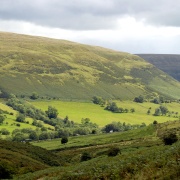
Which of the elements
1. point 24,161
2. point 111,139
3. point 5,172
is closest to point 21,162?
point 24,161

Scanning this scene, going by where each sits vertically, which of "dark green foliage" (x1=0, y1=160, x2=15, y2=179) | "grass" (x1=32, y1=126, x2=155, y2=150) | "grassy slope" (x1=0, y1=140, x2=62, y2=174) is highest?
"dark green foliage" (x1=0, y1=160, x2=15, y2=179)

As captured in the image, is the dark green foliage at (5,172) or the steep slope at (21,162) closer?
the dark green foliage at (5,172)

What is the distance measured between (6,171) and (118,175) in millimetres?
32631

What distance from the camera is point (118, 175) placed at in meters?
27.4

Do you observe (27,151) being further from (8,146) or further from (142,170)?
(142,170)

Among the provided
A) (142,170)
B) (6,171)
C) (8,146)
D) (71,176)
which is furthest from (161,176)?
(8,146)

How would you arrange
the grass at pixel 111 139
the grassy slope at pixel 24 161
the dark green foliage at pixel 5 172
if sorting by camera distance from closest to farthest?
the dark green foliage at pixel 5 172, the grassy slope at pixel 24 161, the grass at pixel 111 139

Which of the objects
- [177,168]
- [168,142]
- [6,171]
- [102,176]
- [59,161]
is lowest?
[59,161]

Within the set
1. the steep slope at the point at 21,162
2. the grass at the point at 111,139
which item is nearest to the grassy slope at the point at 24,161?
the steep slope at the point at 21,162

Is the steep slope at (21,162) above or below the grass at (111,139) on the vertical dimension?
above

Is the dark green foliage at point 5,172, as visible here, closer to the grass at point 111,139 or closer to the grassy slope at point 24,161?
the grassy slope at point 24,161

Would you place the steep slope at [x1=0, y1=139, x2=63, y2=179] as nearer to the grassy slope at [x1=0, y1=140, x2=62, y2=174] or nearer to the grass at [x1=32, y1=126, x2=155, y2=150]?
the grassy slope at [x1=0, y1=140, x2=62, y2=174]

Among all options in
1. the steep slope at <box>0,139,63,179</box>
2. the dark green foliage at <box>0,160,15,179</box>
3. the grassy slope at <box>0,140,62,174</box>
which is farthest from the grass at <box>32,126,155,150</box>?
the dark green foliage at <box>0,160,15,179</box>

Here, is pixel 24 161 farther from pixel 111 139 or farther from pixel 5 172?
pixel 111 139
